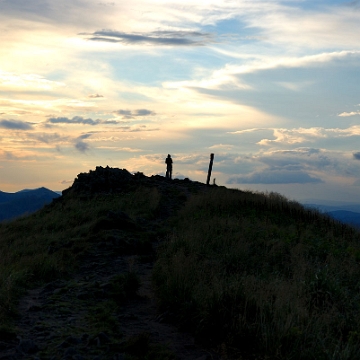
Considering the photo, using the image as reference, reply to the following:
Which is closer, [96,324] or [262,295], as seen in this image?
[262,295]

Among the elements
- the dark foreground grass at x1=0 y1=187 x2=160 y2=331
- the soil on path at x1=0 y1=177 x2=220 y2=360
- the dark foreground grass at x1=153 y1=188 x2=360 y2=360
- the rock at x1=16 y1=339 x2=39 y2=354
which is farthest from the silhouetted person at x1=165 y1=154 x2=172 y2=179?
the rock at x1=16 y1=339 x2=39 y2=354

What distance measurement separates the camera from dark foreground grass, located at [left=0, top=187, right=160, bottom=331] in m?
9.55

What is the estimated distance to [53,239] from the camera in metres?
15.1

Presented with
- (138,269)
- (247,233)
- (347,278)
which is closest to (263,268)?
(347,278)

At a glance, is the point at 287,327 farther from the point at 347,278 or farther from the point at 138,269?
the point at 138,269

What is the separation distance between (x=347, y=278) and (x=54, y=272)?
22.3 feet

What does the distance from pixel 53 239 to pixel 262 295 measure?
388 inches

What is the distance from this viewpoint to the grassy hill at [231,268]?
6.22 metres

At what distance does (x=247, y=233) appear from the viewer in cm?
1472

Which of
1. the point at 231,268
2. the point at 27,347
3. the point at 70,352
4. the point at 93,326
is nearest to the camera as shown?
the point at 70,352

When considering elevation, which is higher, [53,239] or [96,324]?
[53,239]

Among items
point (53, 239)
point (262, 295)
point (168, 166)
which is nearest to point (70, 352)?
point (262, 295)

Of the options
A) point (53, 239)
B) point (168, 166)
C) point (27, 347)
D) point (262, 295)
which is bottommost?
A: point (27, 347)

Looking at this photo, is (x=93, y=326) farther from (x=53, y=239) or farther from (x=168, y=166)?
(x=168, y=166)
